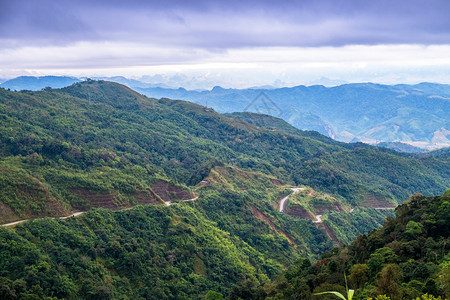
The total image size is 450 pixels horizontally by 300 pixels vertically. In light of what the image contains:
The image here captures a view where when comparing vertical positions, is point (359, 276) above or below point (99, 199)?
above

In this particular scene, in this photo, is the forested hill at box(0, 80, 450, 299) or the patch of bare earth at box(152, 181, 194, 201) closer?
the forested hill at box(0, 80, 450, 299)

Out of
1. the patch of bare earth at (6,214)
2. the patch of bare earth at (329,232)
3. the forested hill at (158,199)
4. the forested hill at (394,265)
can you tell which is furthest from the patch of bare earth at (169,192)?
the forested hill at (394,265)

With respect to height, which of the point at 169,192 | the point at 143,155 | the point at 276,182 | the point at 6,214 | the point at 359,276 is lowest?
the point at 276,182

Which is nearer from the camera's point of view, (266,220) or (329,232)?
(266,220)

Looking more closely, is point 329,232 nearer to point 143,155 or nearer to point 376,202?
point 376,202

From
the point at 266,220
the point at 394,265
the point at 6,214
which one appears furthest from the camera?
the point at 266,220

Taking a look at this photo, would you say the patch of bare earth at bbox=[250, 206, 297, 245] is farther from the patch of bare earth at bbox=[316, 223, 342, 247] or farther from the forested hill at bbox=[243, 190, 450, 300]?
the forested hill at bbox=[243, 190, 450, 300]

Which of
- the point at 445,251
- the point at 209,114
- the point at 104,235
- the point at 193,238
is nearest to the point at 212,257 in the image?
the point at 193,238

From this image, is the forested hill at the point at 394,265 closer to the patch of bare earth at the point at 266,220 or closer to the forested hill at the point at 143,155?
the patch of bare earth at the point at 266,220

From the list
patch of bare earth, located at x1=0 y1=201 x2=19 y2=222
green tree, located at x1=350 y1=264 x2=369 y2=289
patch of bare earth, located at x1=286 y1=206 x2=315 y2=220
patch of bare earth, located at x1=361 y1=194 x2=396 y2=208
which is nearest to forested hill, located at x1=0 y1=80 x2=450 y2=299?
patch of bare earth, located at x1=0 y1=201 x2=19 y2=222

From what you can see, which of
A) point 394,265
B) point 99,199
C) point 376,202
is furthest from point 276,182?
point 394,265
